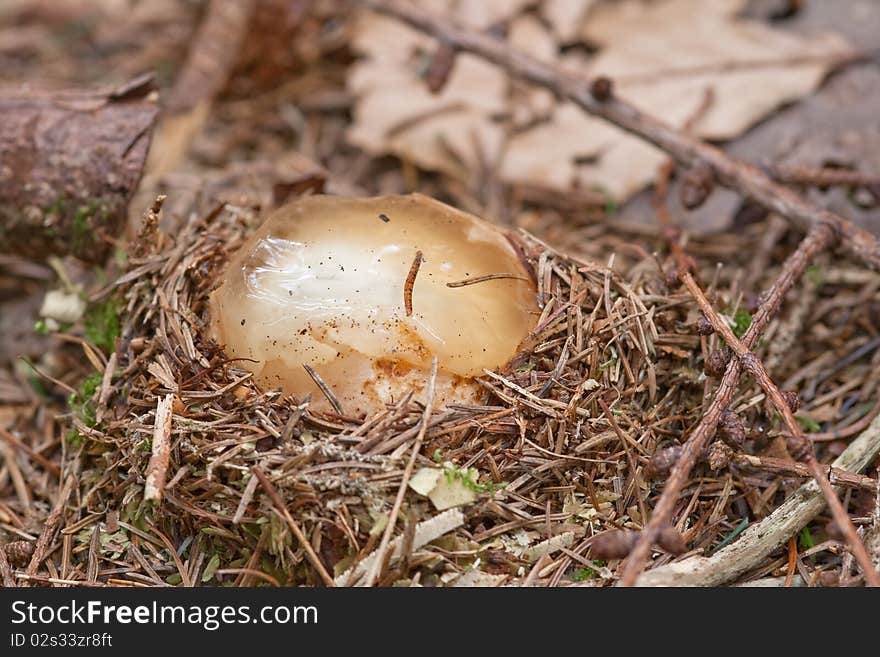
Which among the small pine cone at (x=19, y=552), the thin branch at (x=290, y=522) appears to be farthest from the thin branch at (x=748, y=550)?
the small pine cone at (x=19, y=552)

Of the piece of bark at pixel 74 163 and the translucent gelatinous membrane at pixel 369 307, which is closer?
the translucent gelatinous membrane at pixel 369 307

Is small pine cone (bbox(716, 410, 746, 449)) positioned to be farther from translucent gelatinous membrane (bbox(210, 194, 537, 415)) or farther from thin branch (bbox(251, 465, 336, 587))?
thin branch (bbox(251, 465, 336, 587))

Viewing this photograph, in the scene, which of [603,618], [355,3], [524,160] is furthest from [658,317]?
[355,3]

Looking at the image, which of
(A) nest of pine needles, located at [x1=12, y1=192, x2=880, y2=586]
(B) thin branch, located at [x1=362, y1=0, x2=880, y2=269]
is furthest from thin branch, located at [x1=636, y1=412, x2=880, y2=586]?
(B) thin branch, located at [x1=362, y1=0, x2=880, y2=269]

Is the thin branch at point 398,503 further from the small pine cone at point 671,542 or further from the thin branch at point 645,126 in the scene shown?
the thin branch at point 645,126

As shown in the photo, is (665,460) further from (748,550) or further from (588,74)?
(588,74)

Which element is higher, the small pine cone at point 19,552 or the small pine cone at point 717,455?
the small pine cone at point 717,455

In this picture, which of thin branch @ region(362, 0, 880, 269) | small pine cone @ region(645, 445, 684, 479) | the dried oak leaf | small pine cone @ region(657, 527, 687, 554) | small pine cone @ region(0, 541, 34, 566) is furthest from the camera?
the dried oak leaf
